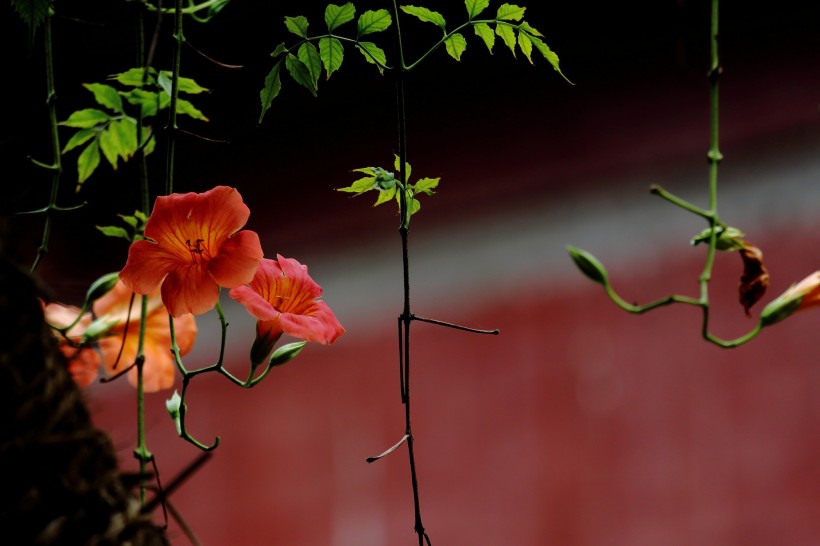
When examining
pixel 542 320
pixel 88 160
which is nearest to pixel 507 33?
pixel 88 160

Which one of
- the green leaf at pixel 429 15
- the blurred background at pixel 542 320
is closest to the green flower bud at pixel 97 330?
the green leaf at pixel 429 15

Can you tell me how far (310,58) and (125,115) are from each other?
0.11 metres

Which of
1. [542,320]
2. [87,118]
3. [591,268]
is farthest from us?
[542,320]

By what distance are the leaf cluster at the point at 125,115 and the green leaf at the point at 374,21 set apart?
0.28ft

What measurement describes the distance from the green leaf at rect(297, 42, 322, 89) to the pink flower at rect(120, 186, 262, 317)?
70 millimetres

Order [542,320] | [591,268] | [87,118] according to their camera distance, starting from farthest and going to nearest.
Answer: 1. [542,320]
2. [87,118]
3. [591,268]

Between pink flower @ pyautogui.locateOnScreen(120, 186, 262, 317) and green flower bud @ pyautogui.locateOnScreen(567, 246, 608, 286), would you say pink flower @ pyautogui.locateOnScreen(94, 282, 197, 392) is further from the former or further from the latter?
green flower bud @ pyautogui.locateOnScreen(567, 246, 608, 286)

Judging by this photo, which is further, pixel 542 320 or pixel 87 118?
pixel 542 320

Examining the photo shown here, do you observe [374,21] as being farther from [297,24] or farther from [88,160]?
[88,160]

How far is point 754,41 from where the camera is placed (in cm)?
173

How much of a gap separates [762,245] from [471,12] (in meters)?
1.51

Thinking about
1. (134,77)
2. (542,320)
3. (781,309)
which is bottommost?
(542,320)

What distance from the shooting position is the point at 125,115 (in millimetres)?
420

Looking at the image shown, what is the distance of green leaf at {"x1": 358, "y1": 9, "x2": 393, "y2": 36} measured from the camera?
0.35m
